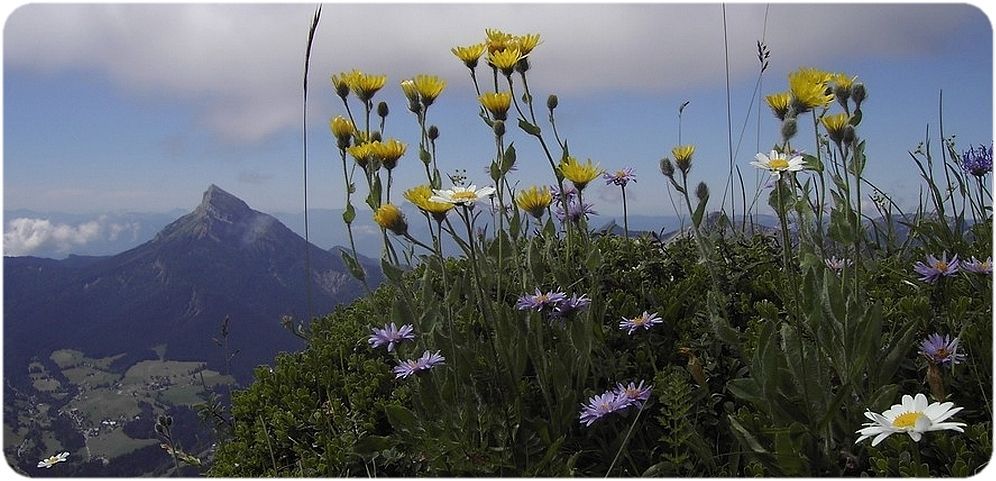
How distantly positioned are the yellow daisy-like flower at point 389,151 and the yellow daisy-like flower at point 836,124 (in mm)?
812

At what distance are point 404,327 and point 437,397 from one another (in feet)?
0.52

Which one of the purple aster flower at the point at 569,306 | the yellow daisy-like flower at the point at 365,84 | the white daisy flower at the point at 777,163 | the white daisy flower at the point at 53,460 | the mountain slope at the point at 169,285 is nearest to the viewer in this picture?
the white daisy flower at the point at 777,163

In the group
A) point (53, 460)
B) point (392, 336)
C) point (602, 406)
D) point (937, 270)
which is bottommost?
point (53, 460)

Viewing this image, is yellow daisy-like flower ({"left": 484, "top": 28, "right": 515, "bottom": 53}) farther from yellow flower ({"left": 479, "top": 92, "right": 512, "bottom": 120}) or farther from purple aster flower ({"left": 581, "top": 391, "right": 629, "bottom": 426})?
purple aster flower ({"left": 581, "top": 391, "right": 629, "bottom": 426})

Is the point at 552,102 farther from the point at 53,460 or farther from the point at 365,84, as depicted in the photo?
the point at 53,460

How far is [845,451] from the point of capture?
53.2 inches

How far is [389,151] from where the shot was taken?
170cm

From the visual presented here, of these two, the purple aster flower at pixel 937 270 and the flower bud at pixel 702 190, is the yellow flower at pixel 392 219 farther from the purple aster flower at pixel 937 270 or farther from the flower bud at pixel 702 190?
the purple aster flower at pixel 937 270

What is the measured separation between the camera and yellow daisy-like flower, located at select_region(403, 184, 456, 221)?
4.54 feet

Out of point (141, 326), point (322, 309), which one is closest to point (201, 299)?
point (141, 326)

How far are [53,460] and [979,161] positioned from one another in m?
2.60

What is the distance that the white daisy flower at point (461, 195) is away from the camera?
1.37 m

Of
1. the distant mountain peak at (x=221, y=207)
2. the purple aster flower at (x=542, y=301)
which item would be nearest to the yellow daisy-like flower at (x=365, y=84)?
the purple aster flower at (x=542, y=301)

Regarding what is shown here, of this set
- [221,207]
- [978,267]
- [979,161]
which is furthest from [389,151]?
[221,207]
